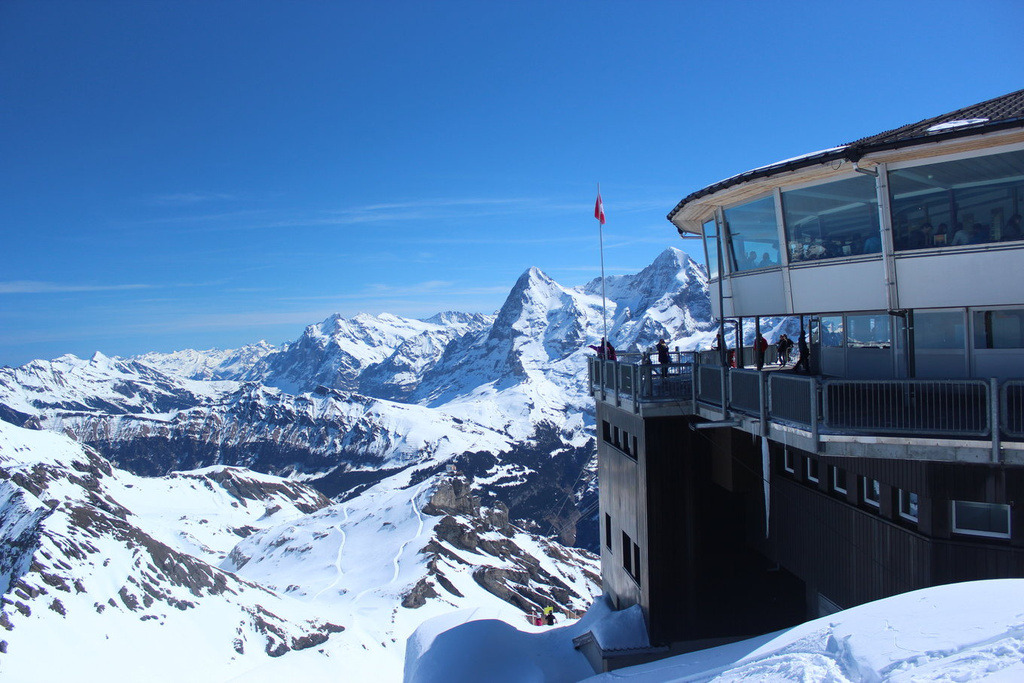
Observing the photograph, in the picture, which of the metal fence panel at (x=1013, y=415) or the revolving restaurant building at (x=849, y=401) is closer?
the metal fence panel at (x=1013, y=415)

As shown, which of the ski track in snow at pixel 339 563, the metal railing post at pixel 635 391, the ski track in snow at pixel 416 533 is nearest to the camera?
the metal railing post at pixel 635 391

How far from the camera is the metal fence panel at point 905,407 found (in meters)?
9.98

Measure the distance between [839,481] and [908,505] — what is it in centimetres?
216

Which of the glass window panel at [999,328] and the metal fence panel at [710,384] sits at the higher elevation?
the glass window panel at [999,328]

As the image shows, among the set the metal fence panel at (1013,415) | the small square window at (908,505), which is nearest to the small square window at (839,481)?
the small square window at (908,505)

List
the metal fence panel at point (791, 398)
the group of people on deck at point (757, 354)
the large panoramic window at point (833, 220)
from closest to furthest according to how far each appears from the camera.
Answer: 1. the metal fence panel at point (791, 398)
2. the large panoramic window at point (833, 220)
3. the group of people on deck at point (757, 354)

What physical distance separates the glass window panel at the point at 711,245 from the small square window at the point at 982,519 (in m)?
8.29

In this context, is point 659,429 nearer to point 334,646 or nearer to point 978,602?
point 978,602

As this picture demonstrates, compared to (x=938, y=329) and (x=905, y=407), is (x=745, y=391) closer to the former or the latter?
(x=905, y=407)

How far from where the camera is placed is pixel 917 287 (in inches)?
461

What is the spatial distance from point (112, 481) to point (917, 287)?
226364mm

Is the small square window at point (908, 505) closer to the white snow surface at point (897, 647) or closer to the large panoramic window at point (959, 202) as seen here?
the white snow surface at point (897, 647)

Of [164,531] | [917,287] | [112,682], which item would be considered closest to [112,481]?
[164,531]

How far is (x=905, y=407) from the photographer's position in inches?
412
